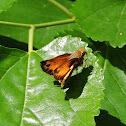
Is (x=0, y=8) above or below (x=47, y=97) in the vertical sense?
above

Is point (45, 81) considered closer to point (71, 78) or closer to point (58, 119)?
point (71, 78)

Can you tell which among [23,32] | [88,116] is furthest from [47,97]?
[23,32]

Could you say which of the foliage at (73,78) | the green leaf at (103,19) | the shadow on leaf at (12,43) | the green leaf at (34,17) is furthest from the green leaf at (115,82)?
the shadow on leaf at (12,43)

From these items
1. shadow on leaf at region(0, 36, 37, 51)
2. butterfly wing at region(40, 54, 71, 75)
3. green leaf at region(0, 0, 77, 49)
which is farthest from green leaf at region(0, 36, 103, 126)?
green leaf at region(0, 0, 77, 49)

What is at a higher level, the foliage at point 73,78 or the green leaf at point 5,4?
the green leaf at point 5,4

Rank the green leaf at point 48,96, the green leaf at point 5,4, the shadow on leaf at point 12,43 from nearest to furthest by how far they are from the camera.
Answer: the green leaf at point 48,96 → the green leaf at point 5,4 → the shadow on leaf at point 12,43

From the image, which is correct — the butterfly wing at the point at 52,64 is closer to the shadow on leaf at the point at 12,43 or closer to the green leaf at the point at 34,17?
the shadow on leaf at the point at 12,43
